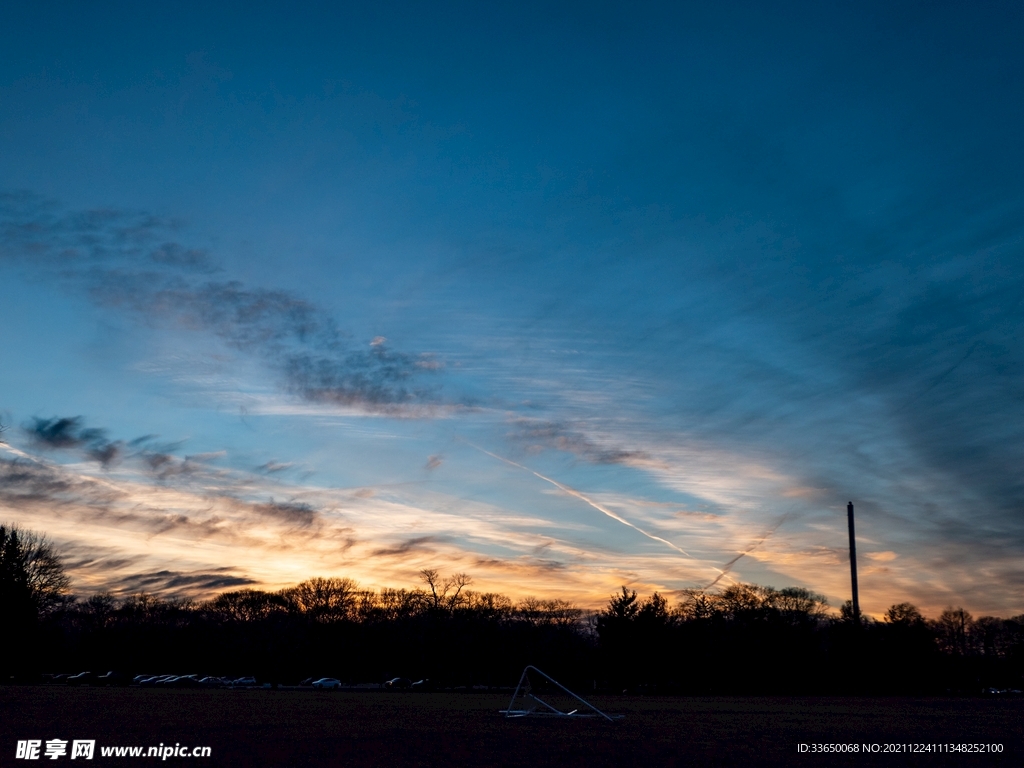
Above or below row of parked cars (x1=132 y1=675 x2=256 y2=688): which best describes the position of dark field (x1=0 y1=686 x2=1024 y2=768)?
above

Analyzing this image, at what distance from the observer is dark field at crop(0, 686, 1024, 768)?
61.1 ft

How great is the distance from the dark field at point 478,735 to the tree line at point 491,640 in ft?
136

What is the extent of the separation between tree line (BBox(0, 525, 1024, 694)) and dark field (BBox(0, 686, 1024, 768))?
1631 inches

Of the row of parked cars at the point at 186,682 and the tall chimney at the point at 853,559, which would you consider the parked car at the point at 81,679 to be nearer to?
the row of parked cars at the point at 186,682

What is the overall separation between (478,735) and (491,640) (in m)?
79.4

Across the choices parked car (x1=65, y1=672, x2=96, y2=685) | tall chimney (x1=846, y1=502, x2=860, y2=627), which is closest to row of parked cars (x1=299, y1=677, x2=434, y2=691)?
parked car (x1=65, y1=672, x2=96, y2=685)

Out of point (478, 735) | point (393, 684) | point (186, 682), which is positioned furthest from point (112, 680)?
point (478, 735)

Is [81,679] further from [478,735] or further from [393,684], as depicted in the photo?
[478,735]

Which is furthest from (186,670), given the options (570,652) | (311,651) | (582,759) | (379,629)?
(582,759)

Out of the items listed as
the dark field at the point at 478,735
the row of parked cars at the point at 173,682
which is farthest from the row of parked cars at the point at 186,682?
the dark field at the point at 478,735

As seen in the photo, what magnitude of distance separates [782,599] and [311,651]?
61383 mm

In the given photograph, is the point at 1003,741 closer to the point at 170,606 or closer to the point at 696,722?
the point at 696,722

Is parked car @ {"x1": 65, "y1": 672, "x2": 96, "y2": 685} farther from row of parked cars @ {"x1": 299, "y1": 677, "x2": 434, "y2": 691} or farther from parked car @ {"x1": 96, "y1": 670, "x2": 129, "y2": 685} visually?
row of parked cars @ {"x1": 299, "y1": 677, "x2": 434, "y2": 691}

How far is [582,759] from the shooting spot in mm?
18797
